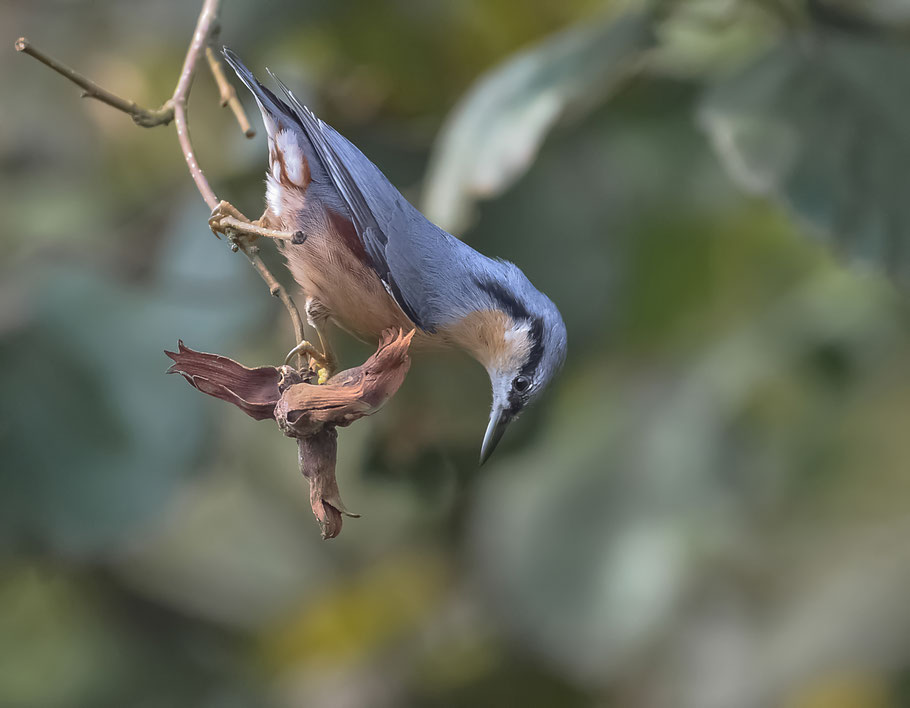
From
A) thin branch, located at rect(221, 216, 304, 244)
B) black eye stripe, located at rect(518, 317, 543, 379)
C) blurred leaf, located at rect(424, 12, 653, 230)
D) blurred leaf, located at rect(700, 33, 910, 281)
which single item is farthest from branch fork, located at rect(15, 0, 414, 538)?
blurred leaf, located at rect(700, 33, 910, 281)

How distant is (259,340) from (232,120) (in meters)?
0.70

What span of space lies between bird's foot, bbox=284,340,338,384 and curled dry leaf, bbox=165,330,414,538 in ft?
0.30

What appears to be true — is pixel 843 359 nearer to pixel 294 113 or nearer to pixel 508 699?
pixel 508 699

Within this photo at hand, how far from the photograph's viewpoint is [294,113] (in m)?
1.45

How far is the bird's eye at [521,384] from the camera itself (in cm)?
154

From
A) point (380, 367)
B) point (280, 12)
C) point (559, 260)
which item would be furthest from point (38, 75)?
point (380, 367)

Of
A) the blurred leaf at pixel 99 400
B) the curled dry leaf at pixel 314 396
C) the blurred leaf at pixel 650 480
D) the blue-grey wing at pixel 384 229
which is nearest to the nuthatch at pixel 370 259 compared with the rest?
the blue-grey wing at pixel 384 229

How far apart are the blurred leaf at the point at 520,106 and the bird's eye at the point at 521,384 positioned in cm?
50

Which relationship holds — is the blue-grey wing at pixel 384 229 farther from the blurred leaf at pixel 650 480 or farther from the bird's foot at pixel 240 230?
the blurred leaf at pixel 650 480

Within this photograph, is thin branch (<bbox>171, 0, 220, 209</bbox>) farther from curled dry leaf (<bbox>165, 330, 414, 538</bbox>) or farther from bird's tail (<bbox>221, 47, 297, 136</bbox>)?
curled dry leaf (<bbox>165, 330, 414, 538</bbox>)

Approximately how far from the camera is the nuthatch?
140cm

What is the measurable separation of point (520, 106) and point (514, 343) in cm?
68

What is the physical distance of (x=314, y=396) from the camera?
1.09m

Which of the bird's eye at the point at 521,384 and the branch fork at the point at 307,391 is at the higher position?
the branch fork at the point at 307,391
